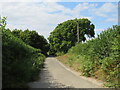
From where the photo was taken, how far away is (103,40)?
822 cm

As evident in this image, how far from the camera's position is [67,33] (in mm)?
39062

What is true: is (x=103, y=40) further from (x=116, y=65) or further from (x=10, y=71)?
(x=10, y=71)

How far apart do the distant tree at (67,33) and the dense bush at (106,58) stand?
92.2 ft

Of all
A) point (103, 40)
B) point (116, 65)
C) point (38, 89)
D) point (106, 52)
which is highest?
point (103, 40)

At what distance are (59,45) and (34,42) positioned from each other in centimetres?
984

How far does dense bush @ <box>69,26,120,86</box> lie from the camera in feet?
21.8

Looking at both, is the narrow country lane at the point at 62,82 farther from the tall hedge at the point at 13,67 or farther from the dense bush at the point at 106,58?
the tall hedge at the point at 13,67

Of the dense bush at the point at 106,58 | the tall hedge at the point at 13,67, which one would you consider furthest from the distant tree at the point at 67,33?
the tall hedge at the point at 13,67

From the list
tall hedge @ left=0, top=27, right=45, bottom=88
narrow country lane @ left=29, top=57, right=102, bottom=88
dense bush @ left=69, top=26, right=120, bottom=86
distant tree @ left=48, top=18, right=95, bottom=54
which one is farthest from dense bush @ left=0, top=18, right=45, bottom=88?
distant tree @ left=48, top=18, right=95, bottom=54

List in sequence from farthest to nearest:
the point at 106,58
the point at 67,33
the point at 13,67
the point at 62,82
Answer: the point at 67,33
the point at 62,82
the point at 106,58
the point at 13,67

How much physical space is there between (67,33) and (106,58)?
1260 inches

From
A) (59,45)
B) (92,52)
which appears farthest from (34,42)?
(92,52)

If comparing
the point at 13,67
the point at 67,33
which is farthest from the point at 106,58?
the point at 67,33

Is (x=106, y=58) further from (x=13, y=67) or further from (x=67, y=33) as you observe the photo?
(x=67, y=33)
